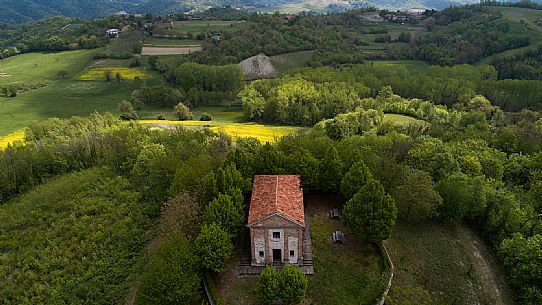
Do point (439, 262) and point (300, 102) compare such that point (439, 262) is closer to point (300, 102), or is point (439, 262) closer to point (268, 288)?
point (268, 288)

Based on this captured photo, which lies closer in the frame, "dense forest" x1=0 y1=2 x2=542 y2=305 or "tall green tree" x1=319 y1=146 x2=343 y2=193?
"dense forest" x1=0 y1=2 x2=542 y2=305

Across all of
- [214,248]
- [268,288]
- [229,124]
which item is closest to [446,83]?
[229,124]

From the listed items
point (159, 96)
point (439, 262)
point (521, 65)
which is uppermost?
point (521, 65)

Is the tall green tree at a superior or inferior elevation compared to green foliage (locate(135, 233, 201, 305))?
superior

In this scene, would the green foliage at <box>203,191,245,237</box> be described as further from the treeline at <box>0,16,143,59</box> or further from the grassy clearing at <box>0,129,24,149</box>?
the treeline at <box>0,16,143,59</box>

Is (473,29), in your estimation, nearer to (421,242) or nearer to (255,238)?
(421,242)

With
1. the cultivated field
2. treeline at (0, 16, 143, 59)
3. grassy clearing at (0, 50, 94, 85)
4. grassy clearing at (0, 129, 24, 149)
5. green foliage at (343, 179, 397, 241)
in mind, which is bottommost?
grassy clearing at (0, 129, 24, 149)

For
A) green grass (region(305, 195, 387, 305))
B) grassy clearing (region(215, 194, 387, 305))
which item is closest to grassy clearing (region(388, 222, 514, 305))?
green grass (region(305, 195, 387, 305))
